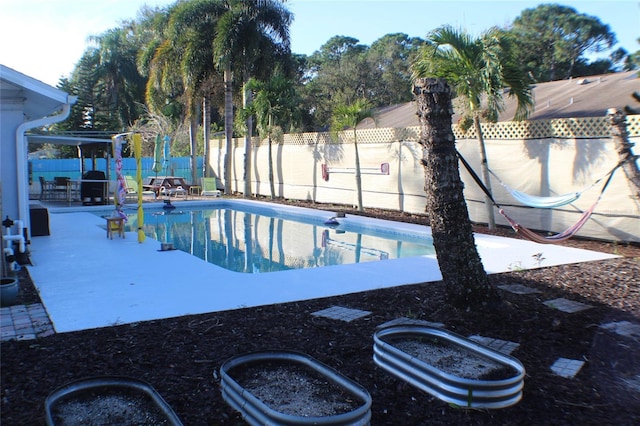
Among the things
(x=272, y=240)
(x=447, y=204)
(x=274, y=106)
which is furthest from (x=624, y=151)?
(x=274, y=106)

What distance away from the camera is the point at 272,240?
11289 millimetres

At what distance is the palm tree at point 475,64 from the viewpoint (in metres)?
9.22

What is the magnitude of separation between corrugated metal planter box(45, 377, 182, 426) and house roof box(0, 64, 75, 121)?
191 inches

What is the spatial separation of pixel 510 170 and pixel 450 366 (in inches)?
302

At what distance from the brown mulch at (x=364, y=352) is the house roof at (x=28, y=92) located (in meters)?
2.71

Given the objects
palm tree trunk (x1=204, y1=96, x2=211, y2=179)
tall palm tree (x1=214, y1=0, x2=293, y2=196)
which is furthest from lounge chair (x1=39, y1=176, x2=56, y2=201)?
tall palm tree (x1=214, y1=0, x2=293, y2=196)

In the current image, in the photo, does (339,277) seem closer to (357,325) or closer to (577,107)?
(357,325)

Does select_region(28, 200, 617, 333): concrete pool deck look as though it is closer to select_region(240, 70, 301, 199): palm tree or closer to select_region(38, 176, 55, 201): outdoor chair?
select_region(240, 70, 301, 199): palm tree

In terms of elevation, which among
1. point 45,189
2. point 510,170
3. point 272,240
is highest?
point 510,170

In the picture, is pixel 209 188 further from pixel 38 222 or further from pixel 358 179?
pixel 38 222

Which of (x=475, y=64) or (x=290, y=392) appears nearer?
(x=290, y=392)

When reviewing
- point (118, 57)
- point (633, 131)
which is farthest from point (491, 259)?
point (118, 57)

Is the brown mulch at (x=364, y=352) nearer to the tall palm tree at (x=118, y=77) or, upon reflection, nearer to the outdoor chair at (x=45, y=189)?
the outdoor chair at (x=45, y=189)

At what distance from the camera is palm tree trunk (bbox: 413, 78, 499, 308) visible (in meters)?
4.41
